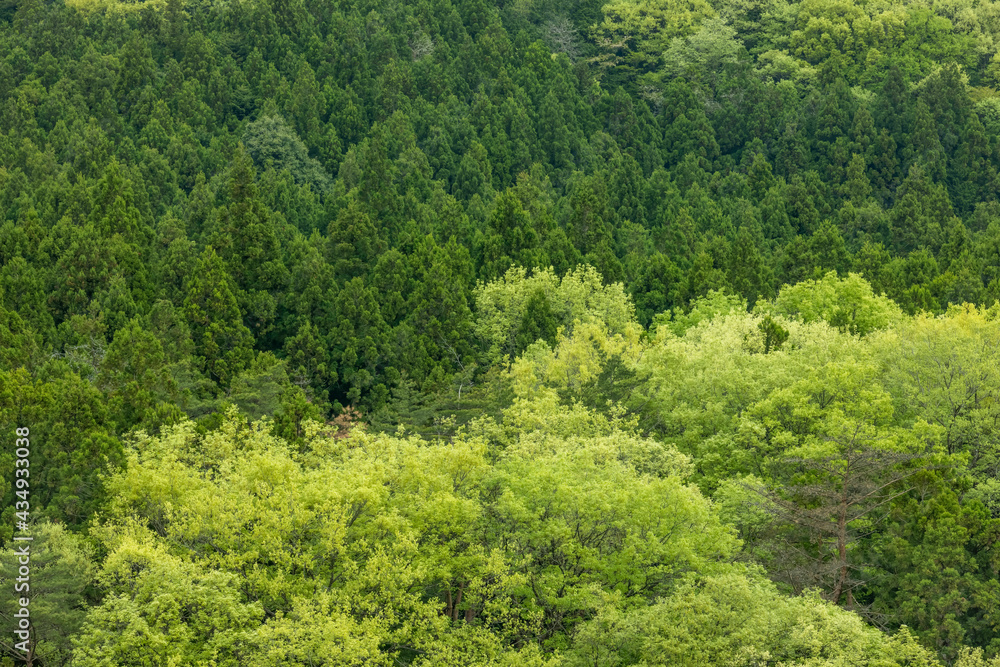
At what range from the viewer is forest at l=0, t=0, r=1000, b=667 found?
45562 millimetres

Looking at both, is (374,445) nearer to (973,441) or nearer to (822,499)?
(822,499)

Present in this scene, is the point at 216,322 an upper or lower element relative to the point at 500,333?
upper

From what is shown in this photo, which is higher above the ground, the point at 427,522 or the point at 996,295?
the point at 427,522

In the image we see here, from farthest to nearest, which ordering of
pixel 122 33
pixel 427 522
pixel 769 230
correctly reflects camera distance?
1. pixel 122 33
2. pixel 769 230
3. pixel 427 522

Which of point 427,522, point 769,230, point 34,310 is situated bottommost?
point 769,230

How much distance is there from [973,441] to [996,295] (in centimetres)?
3225

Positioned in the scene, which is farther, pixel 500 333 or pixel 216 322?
pixel 500 333

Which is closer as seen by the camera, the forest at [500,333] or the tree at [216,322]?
the forest at [500,333]

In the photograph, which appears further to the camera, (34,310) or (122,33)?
(122,33)

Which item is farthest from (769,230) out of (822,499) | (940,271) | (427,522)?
(427,522)

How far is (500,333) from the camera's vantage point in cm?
8425

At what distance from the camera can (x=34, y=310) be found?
257 feet

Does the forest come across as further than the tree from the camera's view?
No

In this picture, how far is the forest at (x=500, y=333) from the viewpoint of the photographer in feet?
149
